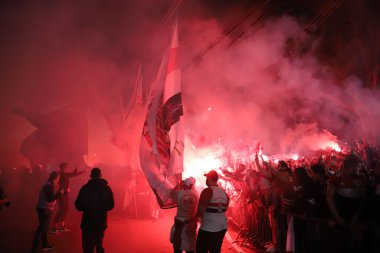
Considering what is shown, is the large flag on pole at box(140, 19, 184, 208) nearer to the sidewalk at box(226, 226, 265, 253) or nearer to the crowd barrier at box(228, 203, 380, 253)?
the crowd barrier at box(228, 203, 380, 253)

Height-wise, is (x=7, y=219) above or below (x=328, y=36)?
below

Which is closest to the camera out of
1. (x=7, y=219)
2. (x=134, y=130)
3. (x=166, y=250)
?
(x=166, y=250)

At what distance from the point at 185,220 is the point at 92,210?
1.44 m

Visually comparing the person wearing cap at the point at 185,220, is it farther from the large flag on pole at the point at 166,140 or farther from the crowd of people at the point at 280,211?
the large flag on pole at the point at 166,140

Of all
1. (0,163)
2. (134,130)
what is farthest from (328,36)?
(0,163)

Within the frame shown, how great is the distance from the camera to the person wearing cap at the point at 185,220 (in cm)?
347

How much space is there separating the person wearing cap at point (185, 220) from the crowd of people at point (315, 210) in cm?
160

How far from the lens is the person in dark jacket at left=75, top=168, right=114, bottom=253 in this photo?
3.92 metres

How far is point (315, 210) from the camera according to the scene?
152 inches

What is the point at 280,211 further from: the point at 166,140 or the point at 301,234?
the point at 166,140

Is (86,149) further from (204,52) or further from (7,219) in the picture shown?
(204,52)

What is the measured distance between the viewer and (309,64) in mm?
12742

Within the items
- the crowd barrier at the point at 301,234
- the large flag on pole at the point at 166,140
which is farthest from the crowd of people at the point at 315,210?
the large flag on pole at the point at 166,140

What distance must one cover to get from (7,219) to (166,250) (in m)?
5.66
